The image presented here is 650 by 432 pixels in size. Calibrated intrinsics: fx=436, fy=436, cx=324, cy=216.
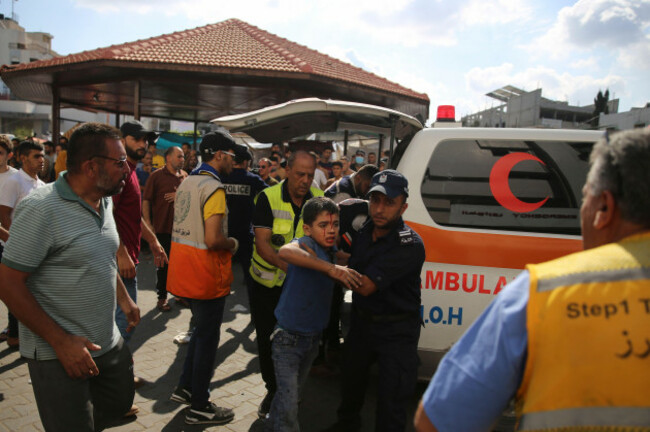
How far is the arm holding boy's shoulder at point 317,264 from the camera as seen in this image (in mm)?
2391

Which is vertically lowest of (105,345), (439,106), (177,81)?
(105,345)

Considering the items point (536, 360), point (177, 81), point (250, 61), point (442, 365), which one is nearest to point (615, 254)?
point (536, 360)

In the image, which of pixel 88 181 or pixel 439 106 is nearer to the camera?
pixel 88 181

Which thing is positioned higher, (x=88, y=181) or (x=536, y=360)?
(x=88, y=181)

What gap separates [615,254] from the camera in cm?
98

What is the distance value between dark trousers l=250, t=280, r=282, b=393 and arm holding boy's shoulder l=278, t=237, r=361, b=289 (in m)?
0.79

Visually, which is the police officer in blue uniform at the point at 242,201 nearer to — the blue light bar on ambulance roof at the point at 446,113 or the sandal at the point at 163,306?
the sandal at the point at 163,306

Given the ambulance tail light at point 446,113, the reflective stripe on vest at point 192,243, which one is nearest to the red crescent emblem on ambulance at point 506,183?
the ambulance tail light at point 446,113

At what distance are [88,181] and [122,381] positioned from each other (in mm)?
997

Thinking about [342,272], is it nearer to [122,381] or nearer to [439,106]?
[122,381]

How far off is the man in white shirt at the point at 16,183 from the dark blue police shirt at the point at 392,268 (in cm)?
327

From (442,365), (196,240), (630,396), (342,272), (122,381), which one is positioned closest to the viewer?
(630,396)

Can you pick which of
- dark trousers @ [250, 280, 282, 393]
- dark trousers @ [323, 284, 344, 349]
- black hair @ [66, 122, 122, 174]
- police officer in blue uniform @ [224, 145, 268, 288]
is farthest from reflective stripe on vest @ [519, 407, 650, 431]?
police officer in blue uniform @ [224, 145, 268, 288]

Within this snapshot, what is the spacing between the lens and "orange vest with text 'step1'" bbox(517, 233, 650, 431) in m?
0.92
